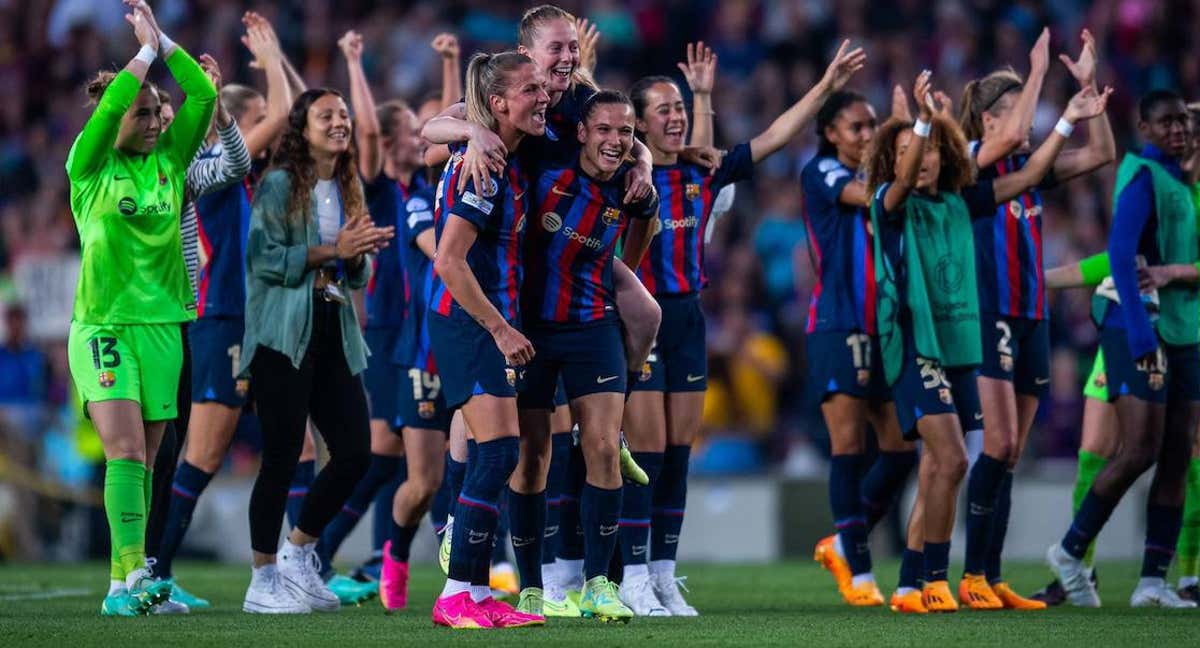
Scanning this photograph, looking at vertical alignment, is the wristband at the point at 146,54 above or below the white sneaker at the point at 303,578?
above

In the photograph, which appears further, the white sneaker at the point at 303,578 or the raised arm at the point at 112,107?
the white sneaker at the point at 303,578

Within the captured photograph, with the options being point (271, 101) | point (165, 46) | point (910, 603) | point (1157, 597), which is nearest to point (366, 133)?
point (271, 101)

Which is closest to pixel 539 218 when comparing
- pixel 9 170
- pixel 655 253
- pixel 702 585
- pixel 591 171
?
pixel 591 171

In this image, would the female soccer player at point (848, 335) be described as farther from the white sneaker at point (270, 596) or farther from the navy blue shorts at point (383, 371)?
the white sneaker at point (270, 596)

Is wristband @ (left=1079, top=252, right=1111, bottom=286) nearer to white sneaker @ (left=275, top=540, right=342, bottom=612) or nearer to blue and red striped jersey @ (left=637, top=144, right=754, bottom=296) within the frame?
blue and red striped jersey @ (left=637, top=144, right=754, bottom=296)

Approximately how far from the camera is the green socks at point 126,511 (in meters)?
7.88

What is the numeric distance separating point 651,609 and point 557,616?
43 cm

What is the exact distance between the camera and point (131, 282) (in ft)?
26.5

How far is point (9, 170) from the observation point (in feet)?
64.6

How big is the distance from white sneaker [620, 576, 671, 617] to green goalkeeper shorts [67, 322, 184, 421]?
2.16 meters

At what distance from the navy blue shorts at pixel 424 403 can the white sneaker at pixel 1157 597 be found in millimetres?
3602

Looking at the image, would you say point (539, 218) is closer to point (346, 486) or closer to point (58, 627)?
point (346, 486)

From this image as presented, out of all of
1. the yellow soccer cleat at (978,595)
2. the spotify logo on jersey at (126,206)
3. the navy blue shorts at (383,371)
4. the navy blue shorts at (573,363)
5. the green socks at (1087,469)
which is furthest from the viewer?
the navy blue shorts at (383,371)

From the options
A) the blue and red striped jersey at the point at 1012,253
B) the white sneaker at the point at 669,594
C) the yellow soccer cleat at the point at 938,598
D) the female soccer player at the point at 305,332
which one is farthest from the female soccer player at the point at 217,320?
the blue and red striped jersey at the point at 1012,253
